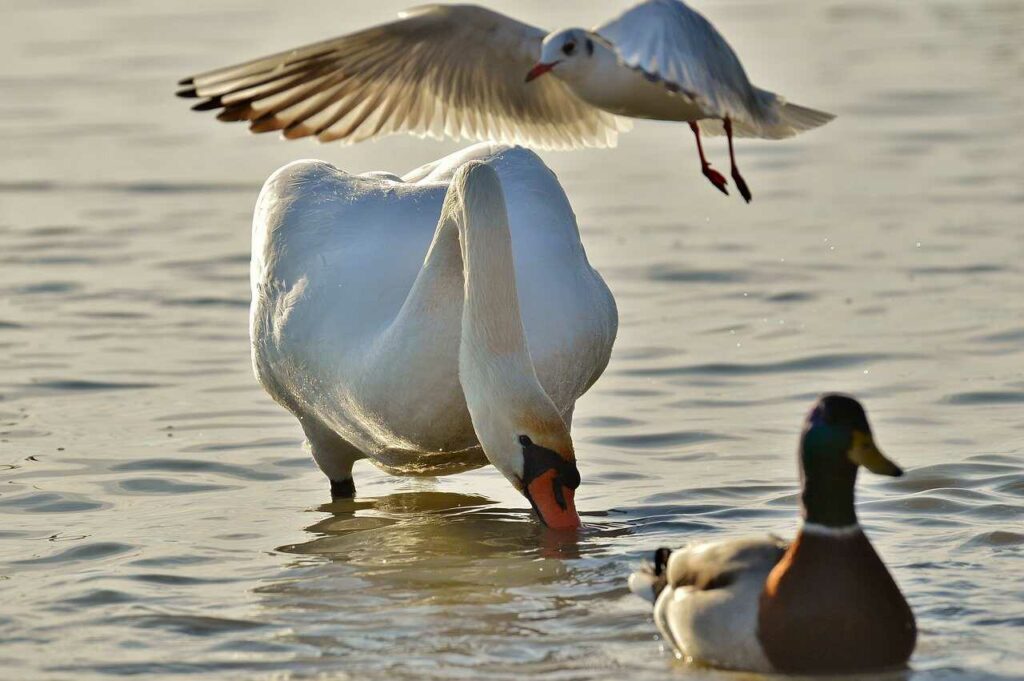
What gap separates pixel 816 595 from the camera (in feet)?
19.7

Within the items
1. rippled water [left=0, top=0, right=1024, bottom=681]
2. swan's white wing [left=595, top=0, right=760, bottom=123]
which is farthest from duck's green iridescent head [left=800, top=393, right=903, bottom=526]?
swan's white wing [left=595, top=0, right=760, bottom=123]

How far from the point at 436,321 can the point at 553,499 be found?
820mm

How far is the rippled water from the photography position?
22.4ft

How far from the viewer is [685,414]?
388 inches

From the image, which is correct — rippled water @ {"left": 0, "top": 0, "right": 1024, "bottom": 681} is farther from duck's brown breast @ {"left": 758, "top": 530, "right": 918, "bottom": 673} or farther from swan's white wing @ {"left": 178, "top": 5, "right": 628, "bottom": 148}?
swan's white wing @ {"left": 178, "top": 5, "right": 628, "bottom": 148}

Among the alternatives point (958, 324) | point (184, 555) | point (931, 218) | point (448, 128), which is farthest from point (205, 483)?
point (931, 218)

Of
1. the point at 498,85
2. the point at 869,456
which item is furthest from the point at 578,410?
→ the point at 869,456

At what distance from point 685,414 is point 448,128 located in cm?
176

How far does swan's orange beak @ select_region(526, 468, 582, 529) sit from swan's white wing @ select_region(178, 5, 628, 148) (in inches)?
76.7

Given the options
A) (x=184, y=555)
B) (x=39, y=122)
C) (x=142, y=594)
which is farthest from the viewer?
(x=39, y=122)

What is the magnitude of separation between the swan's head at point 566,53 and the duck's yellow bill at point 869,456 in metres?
1.96

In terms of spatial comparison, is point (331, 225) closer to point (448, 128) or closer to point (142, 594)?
point (448, 128)

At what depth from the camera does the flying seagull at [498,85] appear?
6754 millimetres

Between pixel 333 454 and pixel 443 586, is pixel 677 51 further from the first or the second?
pixel 333 454
